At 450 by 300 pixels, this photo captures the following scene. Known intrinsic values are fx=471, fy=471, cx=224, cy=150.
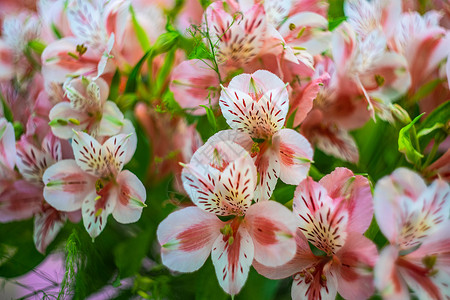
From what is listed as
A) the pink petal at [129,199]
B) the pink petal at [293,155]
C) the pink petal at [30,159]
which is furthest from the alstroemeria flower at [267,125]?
the pink petal at [30,159]

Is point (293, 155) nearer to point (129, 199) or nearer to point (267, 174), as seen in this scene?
point (267, 174)

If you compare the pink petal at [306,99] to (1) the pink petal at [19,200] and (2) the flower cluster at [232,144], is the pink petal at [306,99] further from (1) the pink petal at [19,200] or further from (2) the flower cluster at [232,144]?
(1) the pink petal at [19,200]

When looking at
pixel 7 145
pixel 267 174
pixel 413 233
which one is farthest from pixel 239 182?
pixel 7 145

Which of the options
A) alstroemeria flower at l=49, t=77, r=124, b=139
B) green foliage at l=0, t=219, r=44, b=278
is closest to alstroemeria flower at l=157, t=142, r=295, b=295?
alstroemeria flower at l=49, t=77, r=124, b=139

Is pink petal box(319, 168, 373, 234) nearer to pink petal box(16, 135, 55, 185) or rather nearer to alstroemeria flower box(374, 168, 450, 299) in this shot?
alstroemeria flower box(374, 168, 450, 299)

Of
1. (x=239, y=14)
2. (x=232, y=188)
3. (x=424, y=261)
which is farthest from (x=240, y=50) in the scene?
(x=424, y=261)

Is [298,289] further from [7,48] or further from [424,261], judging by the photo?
[7,48]
